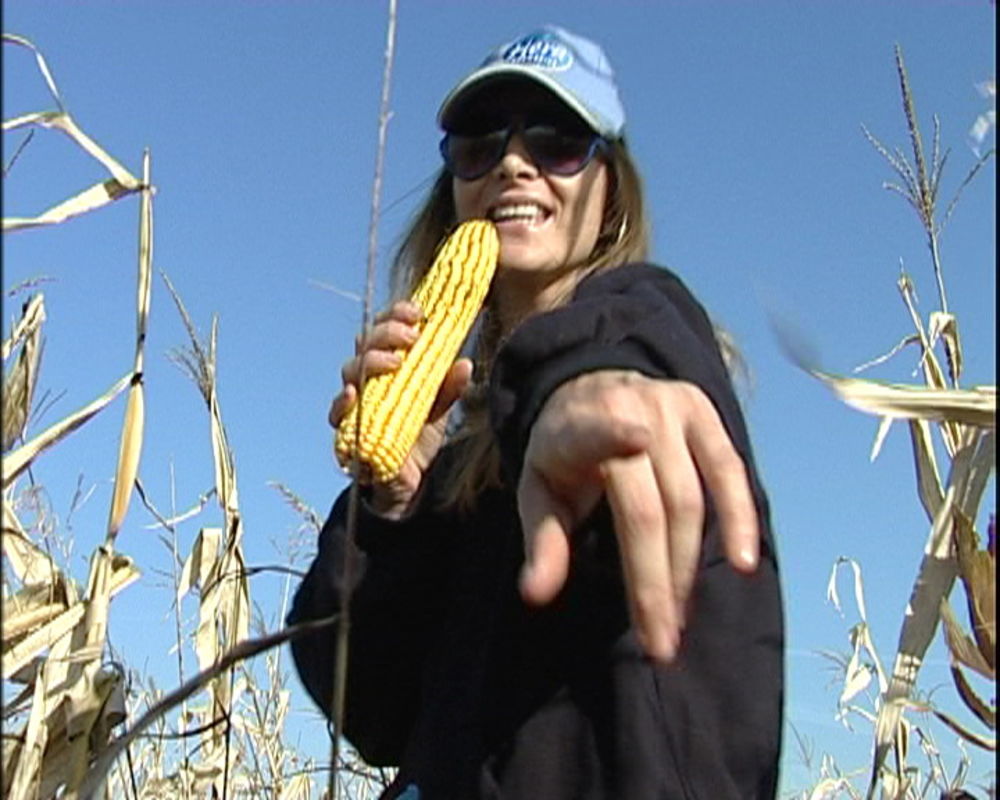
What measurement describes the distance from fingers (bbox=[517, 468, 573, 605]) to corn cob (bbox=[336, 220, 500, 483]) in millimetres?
292

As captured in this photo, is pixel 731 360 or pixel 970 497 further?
pixel 731 360

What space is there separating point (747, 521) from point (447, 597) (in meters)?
0.80

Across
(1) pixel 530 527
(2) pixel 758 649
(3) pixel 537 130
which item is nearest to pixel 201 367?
(3) pixel 537 130

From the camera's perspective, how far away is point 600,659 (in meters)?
1.21

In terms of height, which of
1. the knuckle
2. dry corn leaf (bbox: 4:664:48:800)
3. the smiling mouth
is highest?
the smiling mouth

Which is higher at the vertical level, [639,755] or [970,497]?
[970,497]

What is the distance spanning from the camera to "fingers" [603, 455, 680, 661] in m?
0.73

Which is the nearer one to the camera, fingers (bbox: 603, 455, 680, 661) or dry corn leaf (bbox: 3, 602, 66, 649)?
fingers (bbox: 603, 455, 680, 661)

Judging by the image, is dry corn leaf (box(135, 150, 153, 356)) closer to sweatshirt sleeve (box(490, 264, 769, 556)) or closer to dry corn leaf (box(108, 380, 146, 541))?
dry corn leaf (box(108, 380, 146, 541))

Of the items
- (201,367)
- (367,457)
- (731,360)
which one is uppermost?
(201,367)

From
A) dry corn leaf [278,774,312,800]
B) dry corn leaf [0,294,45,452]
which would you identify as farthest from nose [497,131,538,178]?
dry corn leaf [278,774,312,800]

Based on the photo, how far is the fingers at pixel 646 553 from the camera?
2.40 ft

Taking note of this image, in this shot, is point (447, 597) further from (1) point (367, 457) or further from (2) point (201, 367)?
(2) point (201, 367)

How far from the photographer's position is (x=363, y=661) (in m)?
1.50
